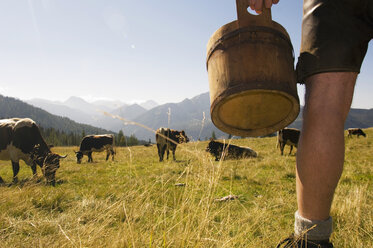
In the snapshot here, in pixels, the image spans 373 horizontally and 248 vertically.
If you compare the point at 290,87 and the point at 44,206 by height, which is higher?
the point at 290,87

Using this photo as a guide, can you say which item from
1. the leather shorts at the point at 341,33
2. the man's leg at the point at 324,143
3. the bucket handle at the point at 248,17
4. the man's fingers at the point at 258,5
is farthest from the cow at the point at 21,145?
the leather shorts at the point at 341,33

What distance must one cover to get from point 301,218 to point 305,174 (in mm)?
283

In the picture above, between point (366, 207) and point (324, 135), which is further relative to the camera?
point (366, 207)

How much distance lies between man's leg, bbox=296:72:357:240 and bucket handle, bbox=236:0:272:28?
647mm

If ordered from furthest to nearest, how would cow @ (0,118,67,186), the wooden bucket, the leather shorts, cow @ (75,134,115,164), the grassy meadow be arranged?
cow @ (75,134,115,164)
cow @ (0,118,67,186)
the wooden bucket
the grassy meadow
the leather shorts

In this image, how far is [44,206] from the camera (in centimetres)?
327

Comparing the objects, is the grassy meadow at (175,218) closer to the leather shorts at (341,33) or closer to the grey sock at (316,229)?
the grey sock at (316,229)

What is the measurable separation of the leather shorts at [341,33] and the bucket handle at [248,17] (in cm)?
41

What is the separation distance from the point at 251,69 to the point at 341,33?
22.1 inches

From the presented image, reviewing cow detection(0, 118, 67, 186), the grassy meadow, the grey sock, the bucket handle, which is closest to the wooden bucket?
the bucket handle

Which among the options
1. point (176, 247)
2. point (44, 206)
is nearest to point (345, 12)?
point (176, 247)

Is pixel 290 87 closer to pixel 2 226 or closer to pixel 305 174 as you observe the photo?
pixel 305 174

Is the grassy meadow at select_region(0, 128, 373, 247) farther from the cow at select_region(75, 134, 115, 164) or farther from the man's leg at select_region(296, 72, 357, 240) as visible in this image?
the cow at select_region(75, 134, 115, 164)

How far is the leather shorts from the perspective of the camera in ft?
4.18
